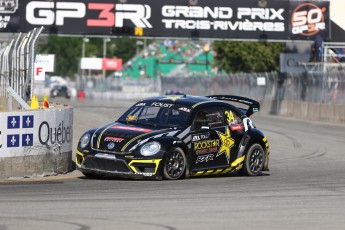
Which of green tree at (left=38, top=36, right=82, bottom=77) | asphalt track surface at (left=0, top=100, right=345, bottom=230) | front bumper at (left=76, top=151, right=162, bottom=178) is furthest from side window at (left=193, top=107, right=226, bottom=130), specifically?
green tree at (left=38, top=36, right=82, bottom=77)

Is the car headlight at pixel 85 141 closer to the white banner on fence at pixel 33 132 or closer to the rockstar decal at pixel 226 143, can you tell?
the white banner on fence at pixel 33 132

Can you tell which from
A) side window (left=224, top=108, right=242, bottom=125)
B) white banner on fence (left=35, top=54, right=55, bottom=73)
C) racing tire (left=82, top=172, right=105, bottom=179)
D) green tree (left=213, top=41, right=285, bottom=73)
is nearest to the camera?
racing tire (left=82, top=172, right=105, bottom=179)

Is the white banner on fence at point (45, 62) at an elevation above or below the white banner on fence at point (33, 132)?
above

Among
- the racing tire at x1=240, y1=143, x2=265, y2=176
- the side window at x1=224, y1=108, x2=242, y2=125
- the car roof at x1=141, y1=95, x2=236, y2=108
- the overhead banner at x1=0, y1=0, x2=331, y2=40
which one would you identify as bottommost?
the racing tire at x1=240, y1=143, x2=265, y2=176

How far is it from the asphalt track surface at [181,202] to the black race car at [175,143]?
0.76ft

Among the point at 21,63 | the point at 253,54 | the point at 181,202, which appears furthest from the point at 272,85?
the point at 181,202

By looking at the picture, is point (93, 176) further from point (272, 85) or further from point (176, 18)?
point (272, 85)

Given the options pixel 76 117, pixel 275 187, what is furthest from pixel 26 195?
pixel 76 117

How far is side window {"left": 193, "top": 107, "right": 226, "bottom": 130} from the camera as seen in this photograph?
1584 cm

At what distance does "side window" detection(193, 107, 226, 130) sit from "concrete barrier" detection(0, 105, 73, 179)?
221 centimetres

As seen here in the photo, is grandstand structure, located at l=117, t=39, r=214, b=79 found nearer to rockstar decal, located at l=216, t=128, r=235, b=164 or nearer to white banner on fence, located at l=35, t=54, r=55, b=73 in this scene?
white banner on fence, located at l=35, t=54, r=55, b=73

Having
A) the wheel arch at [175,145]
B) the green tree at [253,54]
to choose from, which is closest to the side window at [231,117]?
the wheel arch at [175,145]

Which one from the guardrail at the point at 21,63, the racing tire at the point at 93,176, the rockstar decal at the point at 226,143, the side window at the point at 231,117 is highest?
the guardrail at the point at 21,63

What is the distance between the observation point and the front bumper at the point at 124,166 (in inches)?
581
